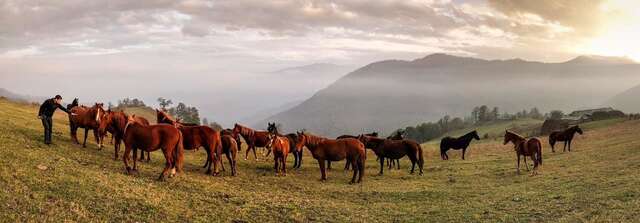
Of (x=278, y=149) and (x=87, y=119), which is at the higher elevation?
(x=87, y=119)

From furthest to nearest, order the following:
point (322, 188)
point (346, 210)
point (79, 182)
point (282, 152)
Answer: point (282, 152) < point (322, 188) < point (346, 210) < point (79, 182)

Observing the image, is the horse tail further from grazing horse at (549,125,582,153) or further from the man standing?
grazing horse at (549,125,582,153)

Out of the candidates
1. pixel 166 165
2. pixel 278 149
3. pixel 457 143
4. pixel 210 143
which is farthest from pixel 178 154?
pixel 457 143

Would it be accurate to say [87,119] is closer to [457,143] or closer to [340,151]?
[340,151]

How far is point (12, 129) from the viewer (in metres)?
24.1

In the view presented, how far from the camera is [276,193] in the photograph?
2000 cm

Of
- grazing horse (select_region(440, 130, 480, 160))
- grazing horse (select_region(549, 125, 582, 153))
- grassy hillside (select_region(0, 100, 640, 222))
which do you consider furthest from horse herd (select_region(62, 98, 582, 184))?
grazing horse (select_region(549, 125, 582, 153))

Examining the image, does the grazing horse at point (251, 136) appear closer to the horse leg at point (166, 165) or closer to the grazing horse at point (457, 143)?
the horse leg at point (166, 165)

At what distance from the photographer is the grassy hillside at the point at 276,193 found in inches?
547

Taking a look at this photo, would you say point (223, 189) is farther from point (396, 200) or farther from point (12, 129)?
point (12, 129)

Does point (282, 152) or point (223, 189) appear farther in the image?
point (282, 152)

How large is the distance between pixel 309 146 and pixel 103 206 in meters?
14.4

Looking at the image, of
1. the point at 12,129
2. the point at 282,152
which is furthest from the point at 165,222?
the point at 12,129

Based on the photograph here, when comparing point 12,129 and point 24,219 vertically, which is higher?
point 12,129
